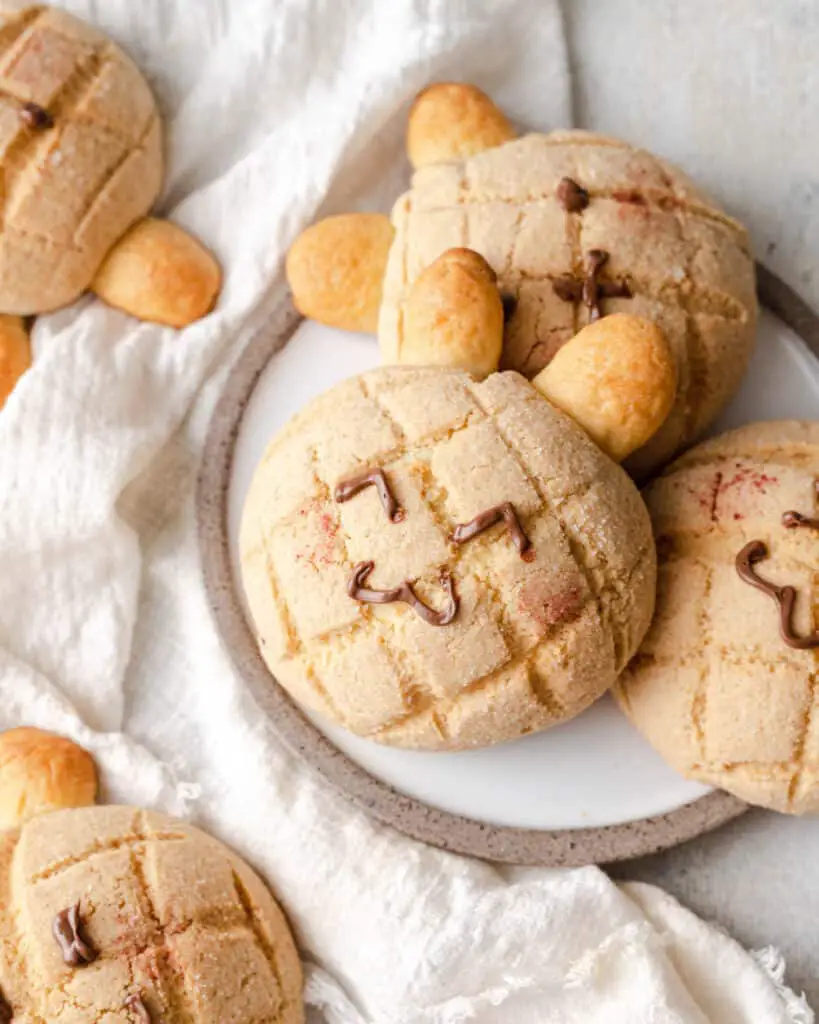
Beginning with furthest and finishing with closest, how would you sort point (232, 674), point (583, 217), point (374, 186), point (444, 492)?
point (374, 186) < point (232, 674) < point (583, 217) < point (444, 492)

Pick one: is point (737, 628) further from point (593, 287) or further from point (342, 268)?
point (342, 268)

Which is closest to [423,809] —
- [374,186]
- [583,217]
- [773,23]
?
[583,217]

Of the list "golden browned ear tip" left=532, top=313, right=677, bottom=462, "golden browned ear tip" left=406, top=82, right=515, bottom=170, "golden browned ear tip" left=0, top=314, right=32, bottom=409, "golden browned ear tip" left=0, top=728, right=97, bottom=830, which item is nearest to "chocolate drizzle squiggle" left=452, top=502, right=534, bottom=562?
"golden browned ear tip" left=532, top=313, right=677, bottom=462

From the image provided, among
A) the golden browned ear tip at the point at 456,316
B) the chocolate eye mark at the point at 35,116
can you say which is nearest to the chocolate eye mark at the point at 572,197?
the golden browned ear tip at the point at 456,316

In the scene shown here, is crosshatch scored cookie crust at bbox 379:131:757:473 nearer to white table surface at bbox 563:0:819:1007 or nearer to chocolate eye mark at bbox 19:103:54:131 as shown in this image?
white table surface at bbox 563:0:819:1007

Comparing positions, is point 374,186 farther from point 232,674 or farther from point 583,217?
point 232,674
